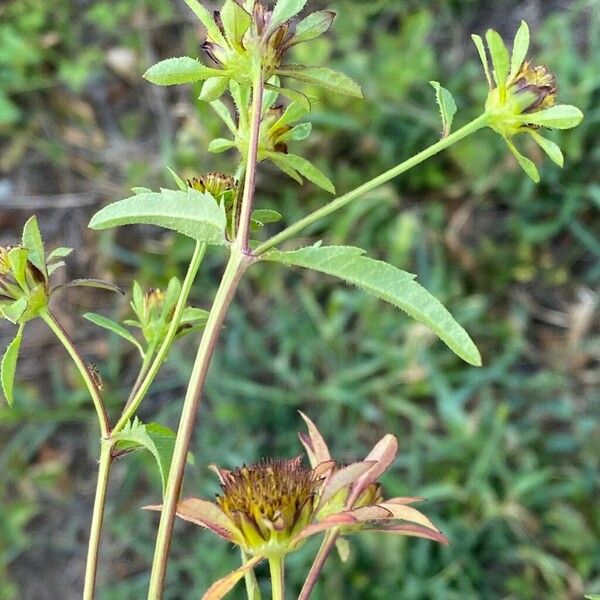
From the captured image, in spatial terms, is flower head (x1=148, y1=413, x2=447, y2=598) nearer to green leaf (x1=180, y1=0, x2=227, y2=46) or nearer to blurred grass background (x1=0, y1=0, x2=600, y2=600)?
green leaf (x1=180, y1=0, x2=227, y2=46)

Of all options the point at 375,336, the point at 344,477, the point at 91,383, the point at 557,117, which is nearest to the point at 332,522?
the point at 344,477

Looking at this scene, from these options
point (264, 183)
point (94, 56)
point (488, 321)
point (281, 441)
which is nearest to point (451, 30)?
point (264, 183)

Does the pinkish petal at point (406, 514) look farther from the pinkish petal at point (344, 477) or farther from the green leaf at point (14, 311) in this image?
the green leaf at point (14, 311)

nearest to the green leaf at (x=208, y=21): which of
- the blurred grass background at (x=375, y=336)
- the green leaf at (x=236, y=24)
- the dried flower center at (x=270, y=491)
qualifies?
the green leaf at (x=236, y=24)

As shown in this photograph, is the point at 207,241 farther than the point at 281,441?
No

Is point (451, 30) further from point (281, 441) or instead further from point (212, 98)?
point (212, 98)

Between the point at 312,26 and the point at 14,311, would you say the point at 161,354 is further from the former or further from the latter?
the point at 312,26
